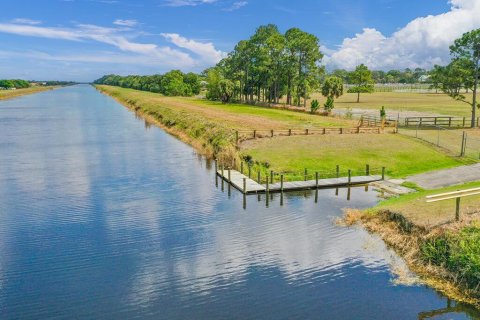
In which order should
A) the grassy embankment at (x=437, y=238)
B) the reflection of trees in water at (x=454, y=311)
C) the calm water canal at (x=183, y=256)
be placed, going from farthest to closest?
the grassy embankment at (x=437, y=238) < the calm water canal at (x=183, y=256) < the reflection of trees in water at (x=454, y=311)

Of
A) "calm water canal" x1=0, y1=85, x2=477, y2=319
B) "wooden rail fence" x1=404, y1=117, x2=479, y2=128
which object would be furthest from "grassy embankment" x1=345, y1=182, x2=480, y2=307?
"wooden rail fence" x1=404, y1=117, x2=479, y2=128

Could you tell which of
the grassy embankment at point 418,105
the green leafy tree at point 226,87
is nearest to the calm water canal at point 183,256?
the grassy embankment at point 418,105

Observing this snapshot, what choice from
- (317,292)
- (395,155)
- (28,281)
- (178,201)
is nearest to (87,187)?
(178,201)

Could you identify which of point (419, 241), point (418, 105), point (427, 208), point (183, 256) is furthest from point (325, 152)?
point (418, 105)

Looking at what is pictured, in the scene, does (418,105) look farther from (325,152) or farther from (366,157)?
(325,152)

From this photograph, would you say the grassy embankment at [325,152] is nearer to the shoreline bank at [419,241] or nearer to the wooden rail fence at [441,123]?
the shoreline bank at [419,241]

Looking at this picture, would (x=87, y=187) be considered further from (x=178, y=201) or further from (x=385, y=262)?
(x=385, y=262)

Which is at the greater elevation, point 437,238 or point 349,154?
point 349,154

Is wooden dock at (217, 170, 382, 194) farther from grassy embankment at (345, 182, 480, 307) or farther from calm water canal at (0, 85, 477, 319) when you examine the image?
grassy embankment at (345, 182, 480, 307)
